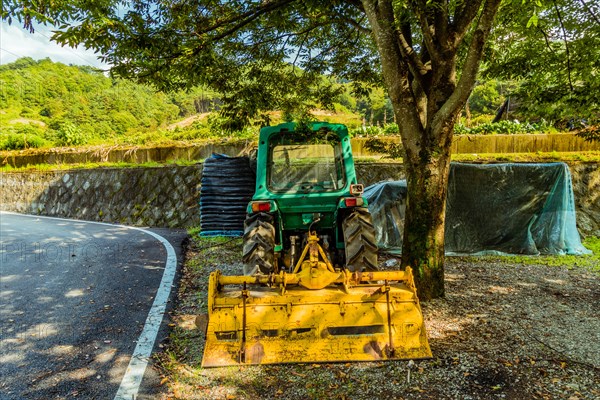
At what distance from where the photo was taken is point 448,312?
180 inches

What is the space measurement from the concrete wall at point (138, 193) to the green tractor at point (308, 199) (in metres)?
5.93

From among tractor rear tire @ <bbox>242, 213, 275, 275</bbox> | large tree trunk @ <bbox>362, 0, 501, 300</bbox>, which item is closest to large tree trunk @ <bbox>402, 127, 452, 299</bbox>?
large tree trunk @ <bbox>362, 0, 501, 300</bbox>

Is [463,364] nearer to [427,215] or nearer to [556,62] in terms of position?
[427,215]

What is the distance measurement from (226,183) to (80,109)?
130 ft

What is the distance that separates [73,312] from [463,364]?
160 inches

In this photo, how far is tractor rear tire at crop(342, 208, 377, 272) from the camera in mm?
4434

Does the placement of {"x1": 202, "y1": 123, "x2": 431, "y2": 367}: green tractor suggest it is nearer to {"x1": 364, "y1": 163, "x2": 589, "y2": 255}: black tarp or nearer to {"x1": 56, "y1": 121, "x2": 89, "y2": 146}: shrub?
{"x1": 364, "y1": 163, "x2": 589, "y2": 255}: black tarp

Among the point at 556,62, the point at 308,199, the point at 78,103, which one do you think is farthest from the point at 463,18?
the point at 78,103

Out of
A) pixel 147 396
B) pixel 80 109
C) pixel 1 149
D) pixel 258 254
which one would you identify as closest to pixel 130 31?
pixel 258 254

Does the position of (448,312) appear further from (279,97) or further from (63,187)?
(63,187)

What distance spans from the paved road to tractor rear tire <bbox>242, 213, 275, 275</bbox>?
125 cm

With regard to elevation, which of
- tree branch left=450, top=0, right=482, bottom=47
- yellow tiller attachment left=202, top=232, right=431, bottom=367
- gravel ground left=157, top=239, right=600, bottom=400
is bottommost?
gravel ground left=157, top=239, right=600, bottom=400

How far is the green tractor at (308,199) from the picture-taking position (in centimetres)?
453

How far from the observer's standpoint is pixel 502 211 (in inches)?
322
